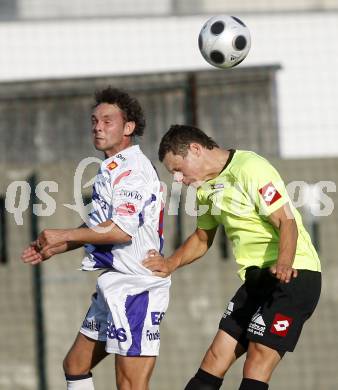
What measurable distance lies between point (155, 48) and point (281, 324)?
8190 millimetres

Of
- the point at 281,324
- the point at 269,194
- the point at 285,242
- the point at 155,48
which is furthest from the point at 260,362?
the point at 155,48

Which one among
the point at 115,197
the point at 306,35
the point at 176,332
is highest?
the point at 306,35

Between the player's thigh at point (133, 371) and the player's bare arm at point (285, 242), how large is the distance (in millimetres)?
1028

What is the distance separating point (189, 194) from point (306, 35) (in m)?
4.76

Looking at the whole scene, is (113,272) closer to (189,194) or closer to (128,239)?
(128,239)

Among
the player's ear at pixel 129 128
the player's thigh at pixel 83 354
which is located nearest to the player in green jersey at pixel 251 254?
the player's ear at pixel 129 128

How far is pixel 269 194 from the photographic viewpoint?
21.0 ft

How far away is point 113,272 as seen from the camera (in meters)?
6.79

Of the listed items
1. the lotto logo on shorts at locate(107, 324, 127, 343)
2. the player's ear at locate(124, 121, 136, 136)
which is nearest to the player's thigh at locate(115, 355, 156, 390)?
the lotto logo on shorts at locate(107, 324, 127, 343)

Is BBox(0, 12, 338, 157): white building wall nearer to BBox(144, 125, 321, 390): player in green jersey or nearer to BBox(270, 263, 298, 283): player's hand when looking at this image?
BBox(144, 125, 321, 390): player in green jersey

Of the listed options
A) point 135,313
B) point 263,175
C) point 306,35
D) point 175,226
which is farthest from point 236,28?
point 306,35

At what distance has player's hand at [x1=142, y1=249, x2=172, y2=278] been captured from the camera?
265 inches

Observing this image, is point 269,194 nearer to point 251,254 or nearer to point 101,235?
point 251,254

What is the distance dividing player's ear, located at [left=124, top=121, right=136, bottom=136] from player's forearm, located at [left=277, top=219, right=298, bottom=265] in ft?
4.01
